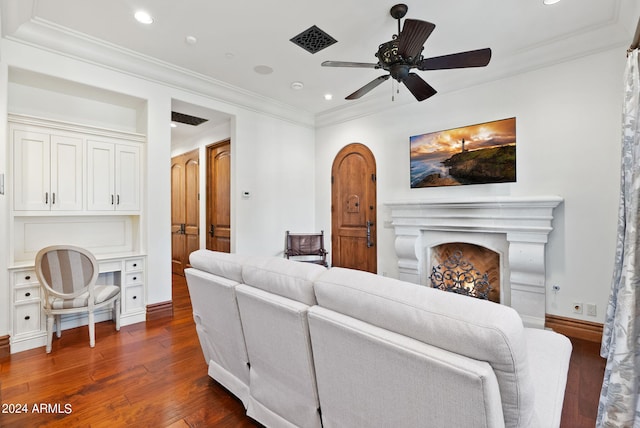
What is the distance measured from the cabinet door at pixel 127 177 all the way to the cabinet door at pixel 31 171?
1.87 ft

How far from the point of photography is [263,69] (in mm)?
3541

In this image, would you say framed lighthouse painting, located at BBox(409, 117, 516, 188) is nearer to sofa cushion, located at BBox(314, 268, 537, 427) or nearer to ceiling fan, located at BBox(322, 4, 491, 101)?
ceiling fan, located at BBox(322, 4, 491, 101)

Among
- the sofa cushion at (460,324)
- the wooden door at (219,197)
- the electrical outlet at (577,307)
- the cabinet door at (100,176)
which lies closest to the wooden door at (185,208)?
the wooden door at (219,197)

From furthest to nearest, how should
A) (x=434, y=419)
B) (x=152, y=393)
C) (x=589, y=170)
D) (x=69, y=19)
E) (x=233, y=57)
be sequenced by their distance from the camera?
1. (x=233, y=57)
2. (x=589, y=170)
3. (x=69, y=19)
4. (x=152, y=393)
5. (x=434, y=419)

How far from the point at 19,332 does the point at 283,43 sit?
3.57m

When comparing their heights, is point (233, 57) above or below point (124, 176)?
above

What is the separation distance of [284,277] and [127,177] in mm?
2850

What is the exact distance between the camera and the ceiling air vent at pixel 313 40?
9.18 feet

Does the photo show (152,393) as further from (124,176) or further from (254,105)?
(254,105)

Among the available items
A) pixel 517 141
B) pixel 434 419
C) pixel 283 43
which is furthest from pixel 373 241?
pixel 434 419

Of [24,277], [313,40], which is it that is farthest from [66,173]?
[313,40]

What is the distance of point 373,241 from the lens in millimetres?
4488

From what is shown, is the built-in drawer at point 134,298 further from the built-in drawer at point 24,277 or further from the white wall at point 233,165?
the built-in drawer at point 24,277

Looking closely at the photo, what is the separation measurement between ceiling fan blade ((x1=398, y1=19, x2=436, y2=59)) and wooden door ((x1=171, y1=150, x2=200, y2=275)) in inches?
170
